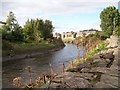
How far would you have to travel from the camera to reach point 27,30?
60188 millimetres

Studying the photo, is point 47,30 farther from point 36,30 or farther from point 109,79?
point 109,79

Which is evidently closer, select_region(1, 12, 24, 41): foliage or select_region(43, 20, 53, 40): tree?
Answer: select_region(1, 12, 24, 41): foliage

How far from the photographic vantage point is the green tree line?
4772 centimetres

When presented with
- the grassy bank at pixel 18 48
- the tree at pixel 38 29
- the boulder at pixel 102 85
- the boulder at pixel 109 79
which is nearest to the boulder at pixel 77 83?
the boulder at pixel 102 85

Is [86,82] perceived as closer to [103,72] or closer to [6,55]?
[103,72]

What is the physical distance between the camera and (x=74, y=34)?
12088 centimetres

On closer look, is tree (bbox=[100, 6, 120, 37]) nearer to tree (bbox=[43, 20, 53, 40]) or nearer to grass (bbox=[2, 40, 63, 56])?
grass (bbox=[2, 40, 63, 56])

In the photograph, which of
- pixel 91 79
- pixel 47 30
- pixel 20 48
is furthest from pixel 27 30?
pixel 91 79

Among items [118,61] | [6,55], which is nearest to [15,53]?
[6,55]

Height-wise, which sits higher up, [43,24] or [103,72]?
[43,24]

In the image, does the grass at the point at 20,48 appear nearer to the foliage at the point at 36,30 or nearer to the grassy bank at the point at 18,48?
the grassy bank at the point at 18,48

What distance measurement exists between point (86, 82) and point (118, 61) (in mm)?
2296

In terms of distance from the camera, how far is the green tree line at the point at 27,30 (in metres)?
47.7

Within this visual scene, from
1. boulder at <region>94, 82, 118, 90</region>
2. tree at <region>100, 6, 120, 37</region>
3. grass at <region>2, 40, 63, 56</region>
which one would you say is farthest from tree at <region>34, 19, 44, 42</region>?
boulder at <region>94, 82, 118, 90</region>
